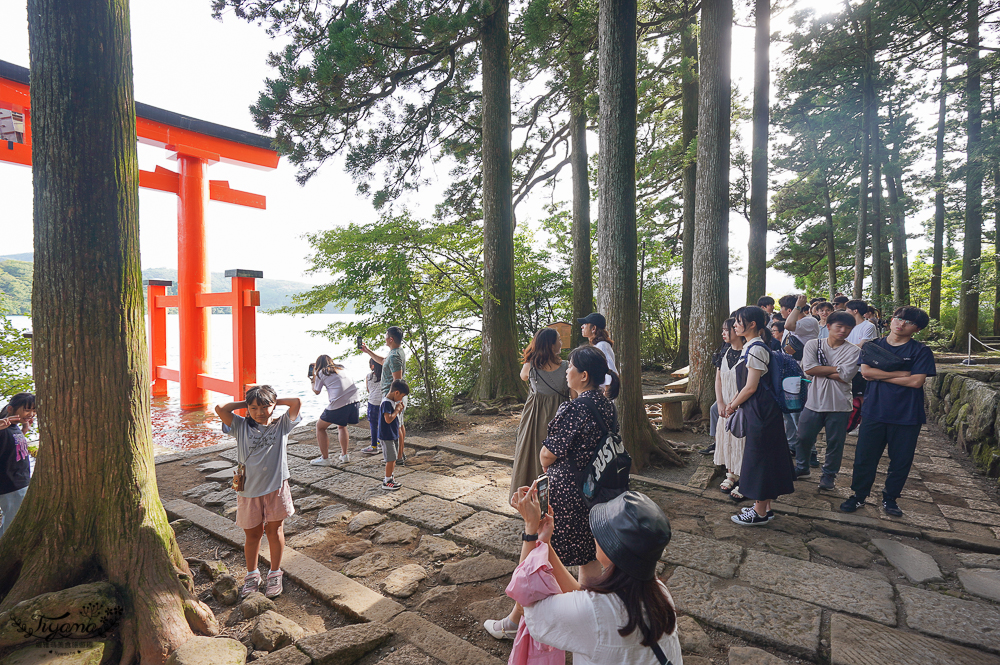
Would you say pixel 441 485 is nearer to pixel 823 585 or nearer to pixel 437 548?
pixel 437 548

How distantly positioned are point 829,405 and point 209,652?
5.55 meters

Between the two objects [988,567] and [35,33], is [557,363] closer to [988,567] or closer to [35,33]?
[988,567]

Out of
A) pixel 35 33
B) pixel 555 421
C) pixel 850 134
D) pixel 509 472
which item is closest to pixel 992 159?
pixel 850 134

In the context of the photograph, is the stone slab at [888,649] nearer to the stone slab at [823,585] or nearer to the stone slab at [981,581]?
the stone slab at [823,585]

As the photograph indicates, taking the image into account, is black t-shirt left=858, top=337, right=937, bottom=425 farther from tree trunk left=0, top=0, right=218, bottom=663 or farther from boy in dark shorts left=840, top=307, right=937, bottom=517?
tree trunk left=0, top=0, right=218, bottom=663

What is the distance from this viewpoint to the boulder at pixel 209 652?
2.42 metres

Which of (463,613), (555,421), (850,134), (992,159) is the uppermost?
(850,134)

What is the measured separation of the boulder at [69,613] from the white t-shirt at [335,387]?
3.29 meters

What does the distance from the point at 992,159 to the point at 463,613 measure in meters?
14.2

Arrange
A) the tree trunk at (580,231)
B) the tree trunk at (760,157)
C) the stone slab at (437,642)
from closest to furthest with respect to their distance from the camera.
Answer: the stone slab at (437,642) → the tree trunk at (760,157) → the tree trunk at (580,231)

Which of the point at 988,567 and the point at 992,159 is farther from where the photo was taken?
the point at 992,159

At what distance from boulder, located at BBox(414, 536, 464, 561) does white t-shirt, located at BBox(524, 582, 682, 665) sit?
2467 millimetres

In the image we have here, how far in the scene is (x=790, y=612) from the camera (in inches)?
111

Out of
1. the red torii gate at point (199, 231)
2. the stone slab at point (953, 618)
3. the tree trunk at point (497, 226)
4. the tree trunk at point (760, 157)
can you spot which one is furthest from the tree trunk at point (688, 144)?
the red torii gate at point (199, 231)
